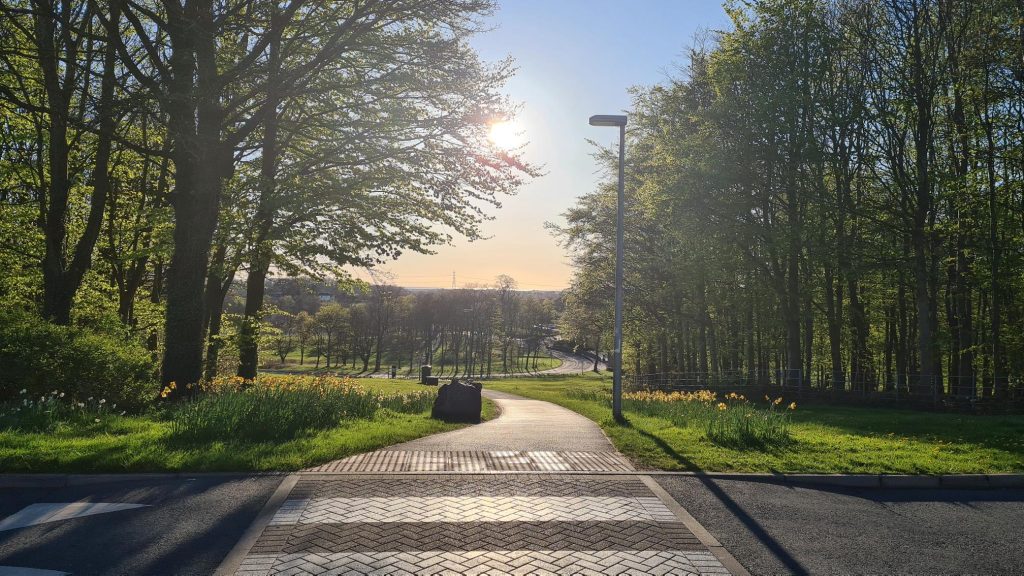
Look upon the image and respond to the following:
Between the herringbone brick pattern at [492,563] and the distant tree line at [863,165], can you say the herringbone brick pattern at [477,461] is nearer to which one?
the herringbone brick pattern at [492,563]

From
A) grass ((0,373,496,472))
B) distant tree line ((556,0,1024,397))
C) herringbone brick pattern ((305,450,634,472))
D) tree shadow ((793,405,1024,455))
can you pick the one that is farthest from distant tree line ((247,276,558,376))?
herringbone brick pattern ((305,450,634,472))

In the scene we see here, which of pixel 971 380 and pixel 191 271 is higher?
pixel 191 271

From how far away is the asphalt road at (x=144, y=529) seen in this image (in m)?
4.61

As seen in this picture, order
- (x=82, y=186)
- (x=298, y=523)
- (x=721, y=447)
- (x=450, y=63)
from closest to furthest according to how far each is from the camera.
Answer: (x=298, y=523)
(x=721, y=447)
(x=450, y=63)
(x=82, y=186)

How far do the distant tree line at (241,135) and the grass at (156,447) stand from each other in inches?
137

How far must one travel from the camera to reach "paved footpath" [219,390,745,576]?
15.4ft

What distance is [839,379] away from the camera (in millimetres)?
21141

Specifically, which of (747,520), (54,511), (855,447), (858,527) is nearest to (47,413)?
(54,511)

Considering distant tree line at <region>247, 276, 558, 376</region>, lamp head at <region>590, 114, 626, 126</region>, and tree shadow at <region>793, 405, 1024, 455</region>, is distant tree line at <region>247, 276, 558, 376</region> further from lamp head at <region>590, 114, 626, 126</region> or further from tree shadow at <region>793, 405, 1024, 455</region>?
lamp head at <region>590, 114, 626, 126</region>

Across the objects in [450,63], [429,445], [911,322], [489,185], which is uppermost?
[450,63]

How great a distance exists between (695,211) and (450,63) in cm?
1173

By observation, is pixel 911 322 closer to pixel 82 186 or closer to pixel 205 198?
pixel 205 198

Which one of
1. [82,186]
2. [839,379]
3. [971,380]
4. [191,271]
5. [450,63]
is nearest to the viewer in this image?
[191,271]

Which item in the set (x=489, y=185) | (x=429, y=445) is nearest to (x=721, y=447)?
(x=429, y=445)
